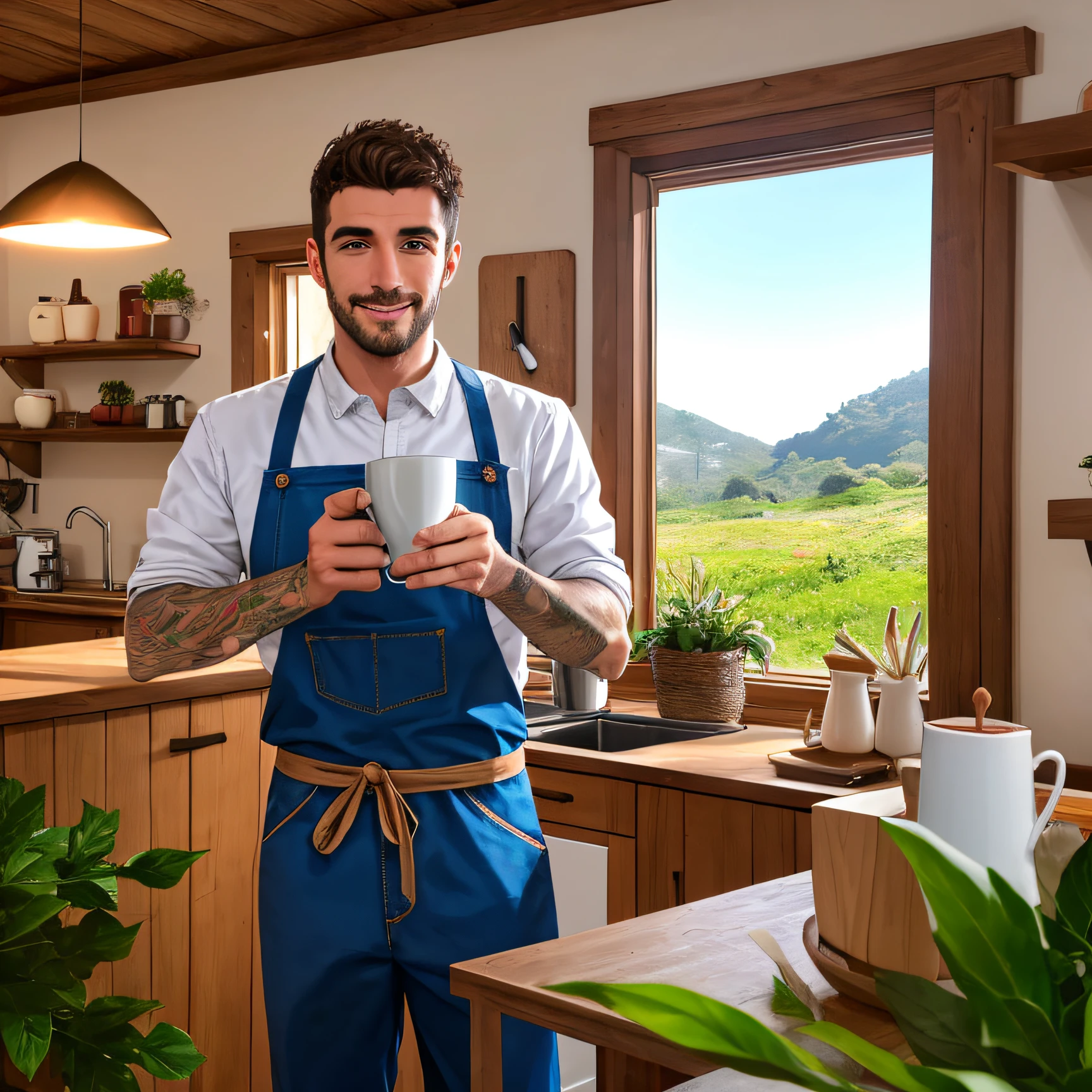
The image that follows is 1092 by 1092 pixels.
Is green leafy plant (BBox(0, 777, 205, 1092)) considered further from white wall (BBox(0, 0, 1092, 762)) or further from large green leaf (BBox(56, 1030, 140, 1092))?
white wall (BBox(0, 0, 1092, 762))

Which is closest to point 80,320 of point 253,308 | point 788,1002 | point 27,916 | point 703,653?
point 253,308

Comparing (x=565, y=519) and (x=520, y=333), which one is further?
(x=520, y=333)

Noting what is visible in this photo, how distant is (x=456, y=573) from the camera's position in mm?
1209

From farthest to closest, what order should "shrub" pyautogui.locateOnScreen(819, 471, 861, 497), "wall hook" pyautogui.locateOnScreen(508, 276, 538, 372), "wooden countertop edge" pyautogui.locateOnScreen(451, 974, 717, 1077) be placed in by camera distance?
"wall hook" pyautogui.locateOnScreen(508, 276, 538, 372) < "shrub" pyautogui.locateOnScreen(819, 471, 861, 497) < "wooden countertop edge" pyautogui.locateOnScreen(451, 974, 717, 1077)

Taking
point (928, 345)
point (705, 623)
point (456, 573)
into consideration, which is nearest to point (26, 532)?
point (705, 623)

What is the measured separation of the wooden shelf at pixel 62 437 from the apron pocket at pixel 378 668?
285 cm

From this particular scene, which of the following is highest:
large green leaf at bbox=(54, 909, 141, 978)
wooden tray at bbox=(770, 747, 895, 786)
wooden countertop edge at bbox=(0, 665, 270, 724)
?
large green leaf at bbox=(54, 909, 141, 978)

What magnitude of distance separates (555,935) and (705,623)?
1430mm

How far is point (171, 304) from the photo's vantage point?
4266 mm

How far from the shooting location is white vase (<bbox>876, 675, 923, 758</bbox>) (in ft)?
7.94

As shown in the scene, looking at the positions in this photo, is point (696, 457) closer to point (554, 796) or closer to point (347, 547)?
point (554, 796)

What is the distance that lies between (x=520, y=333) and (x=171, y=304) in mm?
1476

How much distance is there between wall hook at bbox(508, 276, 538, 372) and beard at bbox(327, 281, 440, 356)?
6.23ft

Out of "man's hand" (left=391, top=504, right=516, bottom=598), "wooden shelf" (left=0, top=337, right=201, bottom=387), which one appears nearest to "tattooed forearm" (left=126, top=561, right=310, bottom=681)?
"man's hand" (left=391, top=504, right=516, bottom=598)
